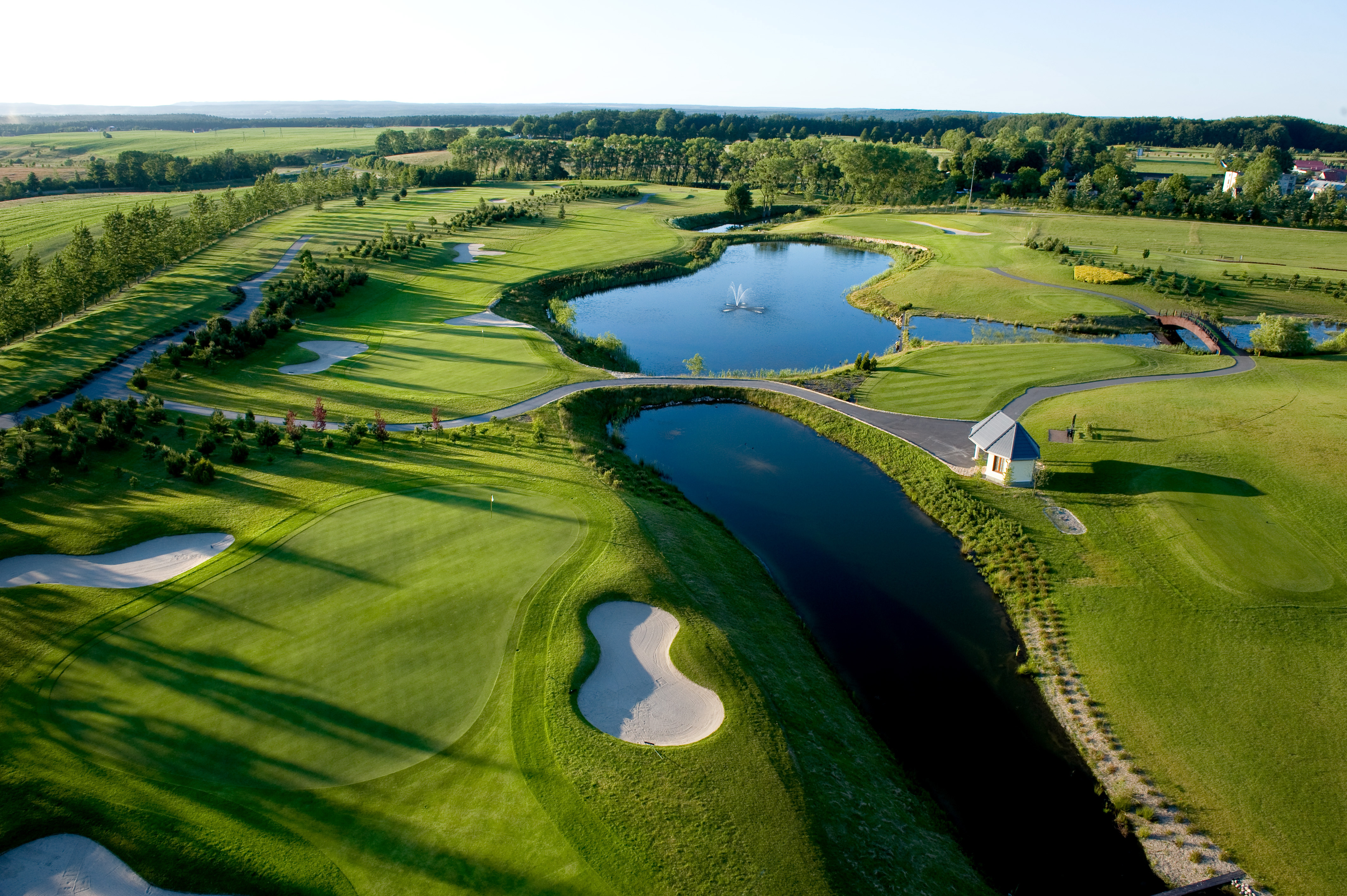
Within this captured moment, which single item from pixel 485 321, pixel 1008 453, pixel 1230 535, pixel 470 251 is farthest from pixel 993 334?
pixel 470 251

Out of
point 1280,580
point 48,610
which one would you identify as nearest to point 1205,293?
point 1280,580

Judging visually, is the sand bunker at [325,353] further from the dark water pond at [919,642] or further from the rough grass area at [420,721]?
the dark water pond at [919,642]

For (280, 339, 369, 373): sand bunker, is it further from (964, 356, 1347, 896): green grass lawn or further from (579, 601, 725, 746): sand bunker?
(964, 356, 1347, 896): green grass lawn

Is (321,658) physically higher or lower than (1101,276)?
lower

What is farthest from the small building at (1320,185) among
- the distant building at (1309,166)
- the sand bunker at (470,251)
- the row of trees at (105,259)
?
the row of trees at (105,259)

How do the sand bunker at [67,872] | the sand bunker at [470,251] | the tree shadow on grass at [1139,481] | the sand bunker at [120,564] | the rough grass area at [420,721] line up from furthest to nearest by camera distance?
the sand bunker at [470,251] < the tree shadow on grass at [1139,481] < the sand bunker at [120,564] < the rough grass area at [420,721] < the sand bunker at [67,872]

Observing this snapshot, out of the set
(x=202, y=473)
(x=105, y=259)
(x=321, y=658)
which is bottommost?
(x=321, y=658)

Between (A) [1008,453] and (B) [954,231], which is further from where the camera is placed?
(B) [954,231]

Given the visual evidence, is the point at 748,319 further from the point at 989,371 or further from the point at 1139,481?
the point at 1139,481
